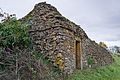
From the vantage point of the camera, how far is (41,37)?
611cm

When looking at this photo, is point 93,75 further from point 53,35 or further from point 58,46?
point 53,35

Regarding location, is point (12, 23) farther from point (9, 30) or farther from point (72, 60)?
point (72, 60)

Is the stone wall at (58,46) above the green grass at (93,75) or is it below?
above

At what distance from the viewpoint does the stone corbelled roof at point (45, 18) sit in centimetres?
591

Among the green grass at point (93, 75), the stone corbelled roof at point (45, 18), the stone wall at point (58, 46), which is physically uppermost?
the stone corbelled roof at point (45, 18)

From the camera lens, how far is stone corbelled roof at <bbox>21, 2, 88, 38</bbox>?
19.4 feet

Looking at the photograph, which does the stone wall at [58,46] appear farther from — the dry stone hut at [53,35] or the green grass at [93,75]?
the green grass at [93,75]

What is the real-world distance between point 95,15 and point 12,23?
8712 millimetres

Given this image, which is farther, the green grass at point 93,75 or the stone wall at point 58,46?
the green grass at point 93,75

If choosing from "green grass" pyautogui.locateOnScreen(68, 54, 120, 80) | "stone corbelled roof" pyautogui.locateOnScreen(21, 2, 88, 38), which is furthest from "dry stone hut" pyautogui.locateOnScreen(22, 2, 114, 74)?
"green grass" pyautogui.locateOnScreen(68, 54, 120, 80)

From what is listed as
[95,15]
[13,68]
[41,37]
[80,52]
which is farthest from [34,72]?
[95,15]

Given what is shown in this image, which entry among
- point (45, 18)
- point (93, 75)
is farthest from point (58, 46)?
point (93, 75)

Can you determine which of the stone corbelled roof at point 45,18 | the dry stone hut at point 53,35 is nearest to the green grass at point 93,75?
the dry stone hut at point 53,35

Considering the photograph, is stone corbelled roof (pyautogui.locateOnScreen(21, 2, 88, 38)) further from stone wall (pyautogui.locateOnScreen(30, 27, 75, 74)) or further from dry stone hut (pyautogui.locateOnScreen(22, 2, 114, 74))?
stone wall (pyautogui.locateOnScreen(30, 27, 75, 74))
